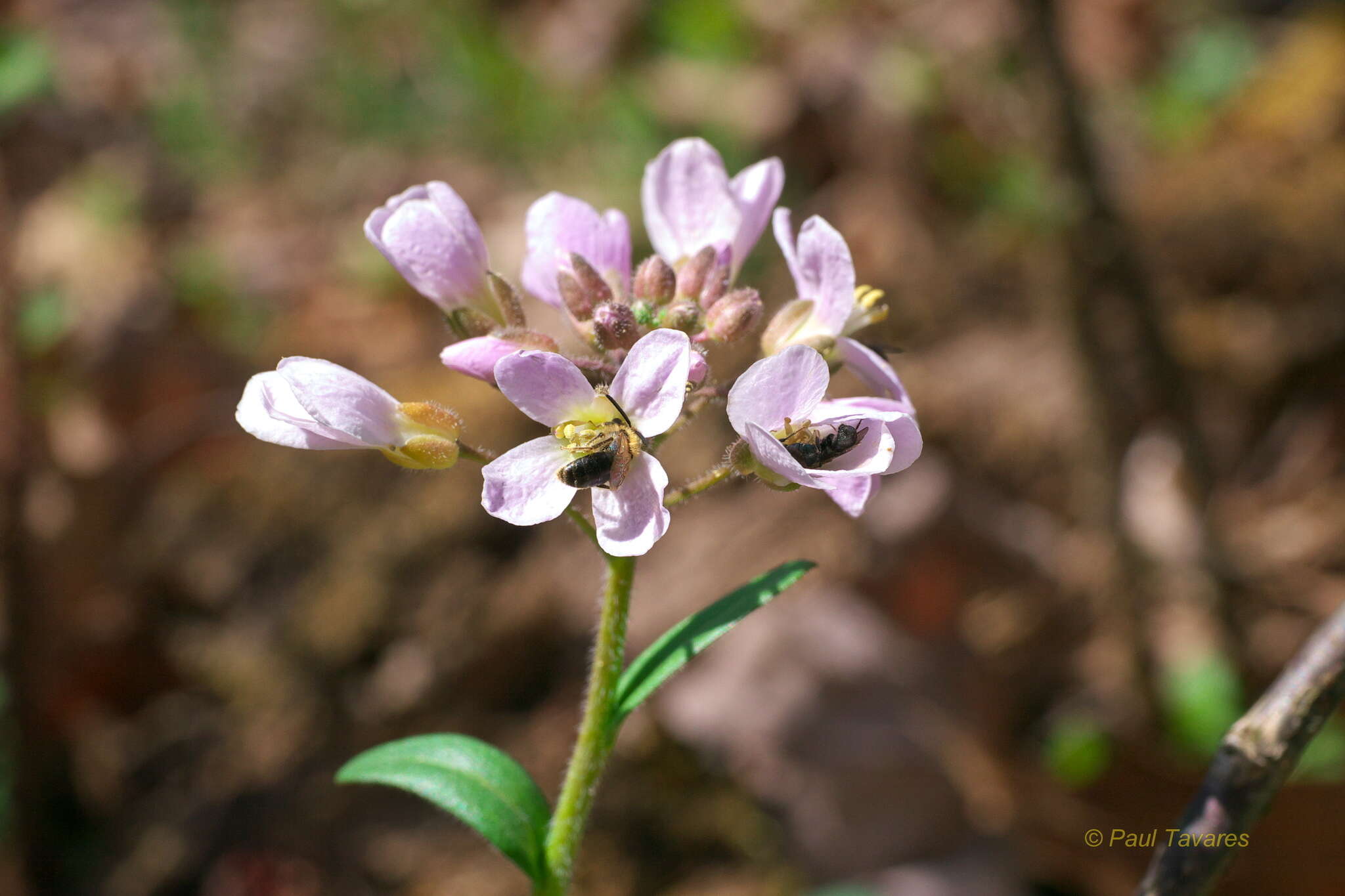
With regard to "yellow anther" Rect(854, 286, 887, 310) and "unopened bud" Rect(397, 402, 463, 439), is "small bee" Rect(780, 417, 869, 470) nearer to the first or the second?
"yellow anther" Rect(854, 286, 887, 310)

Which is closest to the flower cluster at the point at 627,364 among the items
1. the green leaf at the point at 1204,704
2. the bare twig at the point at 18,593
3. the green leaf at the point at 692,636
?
the green leaf at the point at 692,636

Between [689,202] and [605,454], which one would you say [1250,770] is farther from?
[689,202]

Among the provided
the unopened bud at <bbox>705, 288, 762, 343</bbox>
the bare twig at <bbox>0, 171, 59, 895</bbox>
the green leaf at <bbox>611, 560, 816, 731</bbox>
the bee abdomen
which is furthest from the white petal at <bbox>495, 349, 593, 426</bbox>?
the bare twig at <bbox>0, 171, 59, 895</bbox>

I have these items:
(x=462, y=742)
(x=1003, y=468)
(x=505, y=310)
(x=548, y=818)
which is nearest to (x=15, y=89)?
(x=505, y=310)

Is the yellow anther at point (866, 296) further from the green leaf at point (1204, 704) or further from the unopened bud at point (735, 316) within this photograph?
the green leaf at point (1204, 704)

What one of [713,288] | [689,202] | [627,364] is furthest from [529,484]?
[689,202]

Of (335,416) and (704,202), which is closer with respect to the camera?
(335,416)
